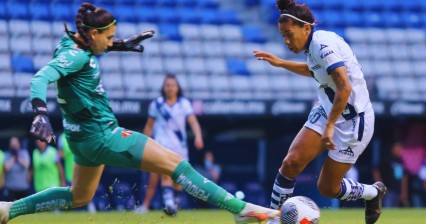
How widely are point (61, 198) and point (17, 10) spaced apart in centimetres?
1224

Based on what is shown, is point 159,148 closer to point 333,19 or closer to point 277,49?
point 277,49

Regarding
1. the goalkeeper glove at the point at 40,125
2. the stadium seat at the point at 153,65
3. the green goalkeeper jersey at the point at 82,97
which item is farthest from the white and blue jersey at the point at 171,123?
the goalkeeper glove at the point at 40,125

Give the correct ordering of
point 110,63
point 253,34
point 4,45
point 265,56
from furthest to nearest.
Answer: point 253,34 < point 110,63 < point 4,45 < point 265,56

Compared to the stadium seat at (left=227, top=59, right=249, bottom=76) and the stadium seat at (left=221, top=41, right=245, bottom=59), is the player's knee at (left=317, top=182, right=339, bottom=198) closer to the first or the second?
the stadium seat at (left=227, top=59, right=249, bottom=76)

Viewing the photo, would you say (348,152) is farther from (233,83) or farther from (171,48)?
(171,48)

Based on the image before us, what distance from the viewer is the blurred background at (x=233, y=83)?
1870 centimetres

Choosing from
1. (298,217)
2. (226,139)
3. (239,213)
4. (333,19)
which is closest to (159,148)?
(239,213)

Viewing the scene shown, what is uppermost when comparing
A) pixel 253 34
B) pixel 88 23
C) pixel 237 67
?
pixel 88 23

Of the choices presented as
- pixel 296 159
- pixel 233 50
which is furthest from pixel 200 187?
pixel 233 50

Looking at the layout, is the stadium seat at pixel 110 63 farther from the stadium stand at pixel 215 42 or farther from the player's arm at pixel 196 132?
the player's arm at pixel 196 132

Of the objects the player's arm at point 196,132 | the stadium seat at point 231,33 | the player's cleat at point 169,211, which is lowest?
the player's cleat at point 169,211

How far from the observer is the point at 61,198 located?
8.42 m

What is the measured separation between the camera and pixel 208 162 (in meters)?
19.4

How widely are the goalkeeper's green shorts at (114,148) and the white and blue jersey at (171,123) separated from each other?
6.92 m
